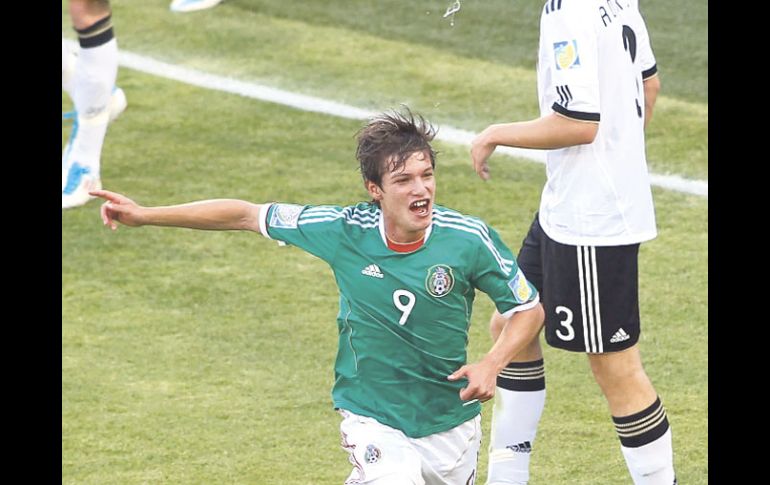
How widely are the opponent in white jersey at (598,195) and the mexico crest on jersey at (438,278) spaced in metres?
0.38

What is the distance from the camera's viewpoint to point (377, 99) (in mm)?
10914

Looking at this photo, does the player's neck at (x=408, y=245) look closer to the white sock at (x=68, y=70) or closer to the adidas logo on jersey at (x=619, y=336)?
the adidas logo on jersey at (x=619, y=336)

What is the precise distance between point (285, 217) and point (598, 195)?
1.03 meters

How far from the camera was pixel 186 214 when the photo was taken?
4.97 metres

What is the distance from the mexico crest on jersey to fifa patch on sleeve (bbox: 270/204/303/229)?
46cm

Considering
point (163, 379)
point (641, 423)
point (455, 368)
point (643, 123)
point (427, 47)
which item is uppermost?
point (643, 123)

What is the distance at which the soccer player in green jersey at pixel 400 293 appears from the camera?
489 centimetres

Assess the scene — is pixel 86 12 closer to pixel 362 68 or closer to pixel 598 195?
pixel 362 68

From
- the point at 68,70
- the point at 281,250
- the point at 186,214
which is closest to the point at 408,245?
the point at 186,214

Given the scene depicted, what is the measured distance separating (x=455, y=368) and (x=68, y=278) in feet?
12.5

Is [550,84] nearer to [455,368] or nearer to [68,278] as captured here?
[455,368]

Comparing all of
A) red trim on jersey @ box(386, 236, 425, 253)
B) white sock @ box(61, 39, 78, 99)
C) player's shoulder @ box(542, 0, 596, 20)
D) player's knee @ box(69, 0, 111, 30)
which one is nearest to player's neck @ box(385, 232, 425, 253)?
red trim on jersey @ box(386, 236, 425, 253)

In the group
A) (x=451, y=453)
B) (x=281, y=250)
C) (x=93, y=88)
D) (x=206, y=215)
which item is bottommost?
(x=281, y=250)
